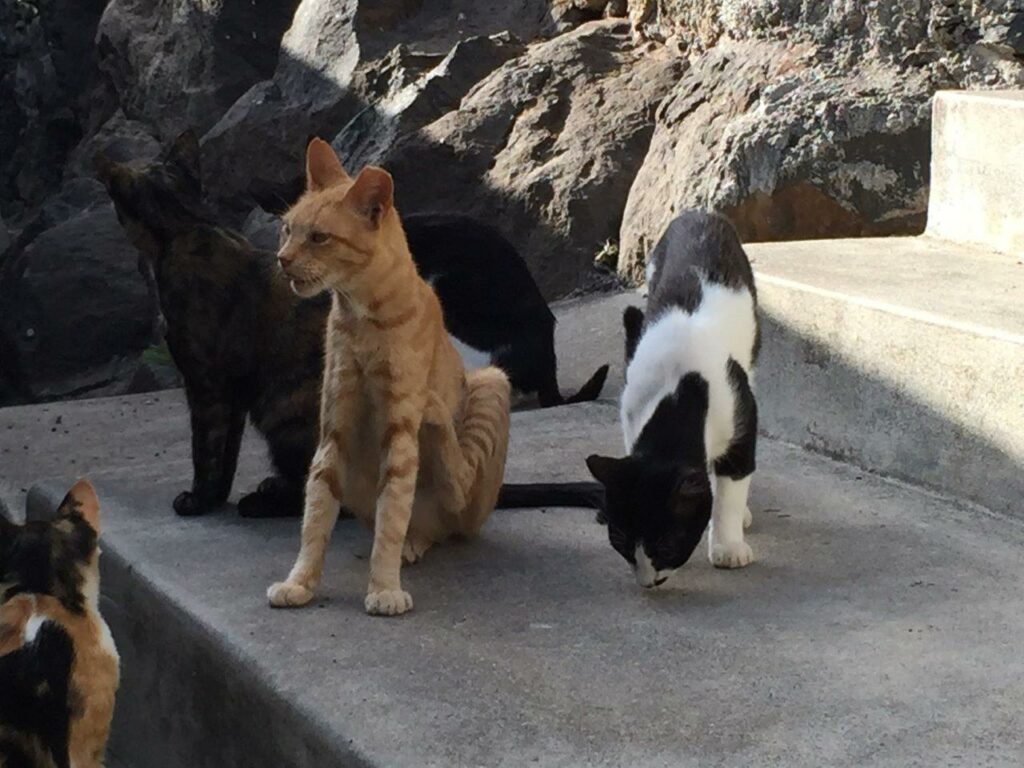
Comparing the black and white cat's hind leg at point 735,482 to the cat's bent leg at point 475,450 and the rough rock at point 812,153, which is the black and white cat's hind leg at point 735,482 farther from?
the rough rock at point 812,153

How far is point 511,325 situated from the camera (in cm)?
662

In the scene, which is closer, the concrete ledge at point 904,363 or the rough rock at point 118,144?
the concrete ledge at point 904,363

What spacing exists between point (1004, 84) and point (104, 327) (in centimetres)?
643

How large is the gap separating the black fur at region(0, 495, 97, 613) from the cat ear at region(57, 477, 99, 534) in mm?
29

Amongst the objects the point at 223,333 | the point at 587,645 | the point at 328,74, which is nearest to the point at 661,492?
the point at 587,645

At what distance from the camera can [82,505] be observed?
→ 364 centimetres

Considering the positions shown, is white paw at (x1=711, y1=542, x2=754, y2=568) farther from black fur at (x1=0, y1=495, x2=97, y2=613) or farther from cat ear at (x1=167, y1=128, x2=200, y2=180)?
cat ear at (x1=167, y1=128, x2=200, y2=180)

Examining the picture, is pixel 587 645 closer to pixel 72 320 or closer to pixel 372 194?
pixel 372 194

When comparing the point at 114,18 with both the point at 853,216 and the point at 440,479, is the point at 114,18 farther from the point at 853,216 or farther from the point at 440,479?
the point at 440,479

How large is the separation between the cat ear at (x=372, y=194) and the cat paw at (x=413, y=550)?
37.7 inches

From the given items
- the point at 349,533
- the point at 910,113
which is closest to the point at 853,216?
the point at 910,113

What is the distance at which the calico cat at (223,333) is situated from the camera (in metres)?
4.68

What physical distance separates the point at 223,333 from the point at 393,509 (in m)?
1.26

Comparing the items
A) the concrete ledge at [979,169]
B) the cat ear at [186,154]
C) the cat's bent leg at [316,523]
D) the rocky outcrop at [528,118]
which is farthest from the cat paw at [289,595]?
the concrete ledge at [979,169]
